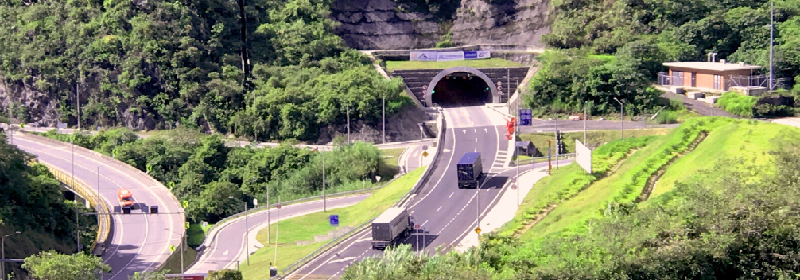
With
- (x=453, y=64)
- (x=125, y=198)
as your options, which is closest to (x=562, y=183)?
(x=125, y=198)

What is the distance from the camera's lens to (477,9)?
375 ft

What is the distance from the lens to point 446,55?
108 meters

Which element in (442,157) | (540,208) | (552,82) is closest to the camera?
(540,208)

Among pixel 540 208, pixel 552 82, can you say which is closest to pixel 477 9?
pixel 552 82

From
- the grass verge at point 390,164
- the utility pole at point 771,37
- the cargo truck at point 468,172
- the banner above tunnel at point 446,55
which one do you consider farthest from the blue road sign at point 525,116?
the banner above tunnel at point 446,55

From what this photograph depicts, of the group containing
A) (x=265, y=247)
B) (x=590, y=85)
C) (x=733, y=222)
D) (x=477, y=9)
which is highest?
(x=477, y=9)

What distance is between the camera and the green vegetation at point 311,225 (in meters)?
67.8

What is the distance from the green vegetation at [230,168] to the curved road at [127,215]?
2406mm

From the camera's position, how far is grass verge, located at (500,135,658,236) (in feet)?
192

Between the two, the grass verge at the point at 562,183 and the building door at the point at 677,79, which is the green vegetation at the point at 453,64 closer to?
the building door at the point at 677,79

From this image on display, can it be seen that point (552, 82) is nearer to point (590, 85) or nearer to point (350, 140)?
point (590, 85)

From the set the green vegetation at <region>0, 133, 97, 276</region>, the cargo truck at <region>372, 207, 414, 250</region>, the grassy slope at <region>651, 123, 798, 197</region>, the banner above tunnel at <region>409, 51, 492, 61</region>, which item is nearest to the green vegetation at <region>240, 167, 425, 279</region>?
the cargo truck at <region>372, 207, 414, 250</region>

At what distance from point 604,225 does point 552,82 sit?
4956cm

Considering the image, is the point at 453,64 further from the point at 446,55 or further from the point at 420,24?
the point at 420,24
